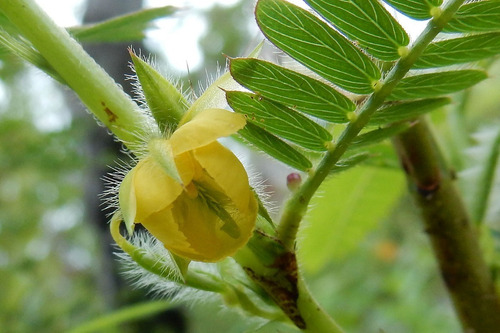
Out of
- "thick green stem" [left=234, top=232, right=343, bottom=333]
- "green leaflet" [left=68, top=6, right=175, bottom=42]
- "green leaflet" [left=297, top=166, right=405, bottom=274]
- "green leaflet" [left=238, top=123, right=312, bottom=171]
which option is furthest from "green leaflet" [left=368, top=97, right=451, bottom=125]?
"green leaflet" [left=297, top=166, right=405, bottom=274]

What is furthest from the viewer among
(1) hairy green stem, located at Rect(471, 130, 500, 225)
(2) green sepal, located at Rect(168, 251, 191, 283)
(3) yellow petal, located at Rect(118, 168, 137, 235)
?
(1) hairy green stem, located at Rect(471, 130, 500, 225)

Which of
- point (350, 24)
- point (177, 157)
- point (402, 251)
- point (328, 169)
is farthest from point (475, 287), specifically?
point (402, 251)

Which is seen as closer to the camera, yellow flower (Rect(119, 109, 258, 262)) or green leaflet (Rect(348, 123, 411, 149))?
yellow flower (Rect(119, 109, 258, 262))

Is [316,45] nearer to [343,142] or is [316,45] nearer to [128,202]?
[343,142]

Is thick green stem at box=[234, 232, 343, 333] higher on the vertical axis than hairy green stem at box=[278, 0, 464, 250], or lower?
lower

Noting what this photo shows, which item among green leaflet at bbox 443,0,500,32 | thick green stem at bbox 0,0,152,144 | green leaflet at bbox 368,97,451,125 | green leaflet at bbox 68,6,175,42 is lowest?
green leaflet at bbox 368,97,451,125

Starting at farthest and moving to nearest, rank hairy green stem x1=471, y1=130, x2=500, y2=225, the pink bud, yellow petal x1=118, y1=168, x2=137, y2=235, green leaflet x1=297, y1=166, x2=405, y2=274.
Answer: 1. green leaflet x1=297, y1=166, x2=405, y2=274
2. hairy green stem x1=471, y1=130, x2=500, y2=225
3. the pink bud
4. yellow petal x1=118, y1=168, x2=137, y2=235

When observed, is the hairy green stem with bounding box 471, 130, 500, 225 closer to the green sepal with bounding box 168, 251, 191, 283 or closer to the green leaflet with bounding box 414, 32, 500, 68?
the green leaflet with bounding box 414, 32, 500, 68
